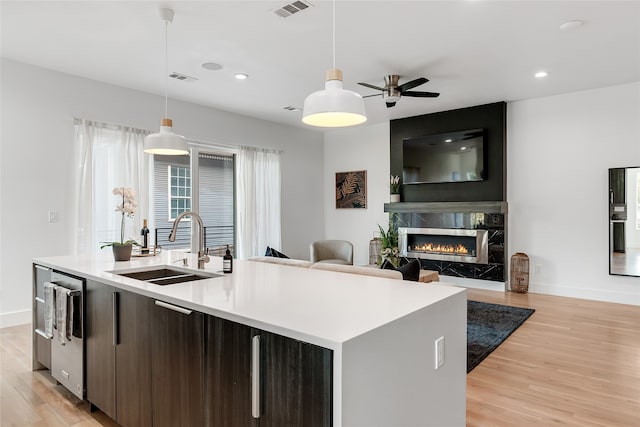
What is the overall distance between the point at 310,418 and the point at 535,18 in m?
3.44

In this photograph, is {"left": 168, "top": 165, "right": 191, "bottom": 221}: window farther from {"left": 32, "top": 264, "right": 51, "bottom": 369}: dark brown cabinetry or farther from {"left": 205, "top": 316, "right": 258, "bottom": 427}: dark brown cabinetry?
{"left": 205, "top": 316, "right": 258, "bottom": 427}: dark brown cabinetry

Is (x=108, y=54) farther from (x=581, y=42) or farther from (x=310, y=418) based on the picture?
(x=581, y=42)

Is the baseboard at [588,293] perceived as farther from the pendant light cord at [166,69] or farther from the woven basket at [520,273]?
the pendant light cord at [166,69]

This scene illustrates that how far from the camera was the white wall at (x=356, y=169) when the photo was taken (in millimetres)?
7051

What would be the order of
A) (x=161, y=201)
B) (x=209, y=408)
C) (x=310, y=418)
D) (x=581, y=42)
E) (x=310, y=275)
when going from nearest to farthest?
1. (x=310, y=418)
2. (x=209, y=408)
3. (x=310, y=275)
4. (x=581, y=42)
5. (x=161, y=201)

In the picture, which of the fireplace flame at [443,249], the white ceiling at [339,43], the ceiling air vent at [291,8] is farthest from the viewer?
the fireplace flame at [443,249]

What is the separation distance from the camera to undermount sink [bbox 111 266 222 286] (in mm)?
2391

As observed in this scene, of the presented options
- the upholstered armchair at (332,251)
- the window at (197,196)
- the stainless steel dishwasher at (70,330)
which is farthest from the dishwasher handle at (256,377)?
the upholstered armchair at (332,251)

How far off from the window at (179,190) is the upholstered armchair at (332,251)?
2.01 meters

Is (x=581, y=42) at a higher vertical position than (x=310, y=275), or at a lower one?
higher

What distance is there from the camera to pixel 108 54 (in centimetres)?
383

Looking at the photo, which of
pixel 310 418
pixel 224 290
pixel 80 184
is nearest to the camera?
pixel 310 418

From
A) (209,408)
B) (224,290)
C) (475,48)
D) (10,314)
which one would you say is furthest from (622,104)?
(10,314)

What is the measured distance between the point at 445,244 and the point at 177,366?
5214 millimetres
